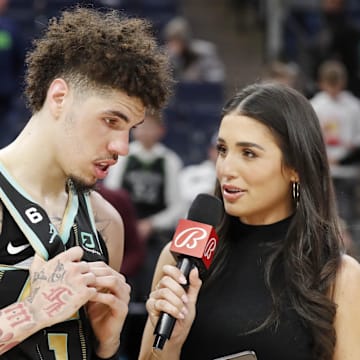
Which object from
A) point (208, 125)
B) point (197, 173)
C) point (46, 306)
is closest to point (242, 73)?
point (208, 125)

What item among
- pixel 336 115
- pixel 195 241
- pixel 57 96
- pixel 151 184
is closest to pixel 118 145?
pixel 57 96

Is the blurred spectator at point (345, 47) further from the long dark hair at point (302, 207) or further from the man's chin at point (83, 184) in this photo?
the man's chin at point (83, 184)

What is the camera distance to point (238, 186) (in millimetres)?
3051

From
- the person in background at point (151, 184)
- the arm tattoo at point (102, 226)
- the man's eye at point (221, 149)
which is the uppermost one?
the person in background at point (151, 184)

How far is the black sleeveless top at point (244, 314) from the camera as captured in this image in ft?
9.77

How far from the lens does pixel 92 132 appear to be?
106 inches

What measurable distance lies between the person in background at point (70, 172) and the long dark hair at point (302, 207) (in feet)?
1.32

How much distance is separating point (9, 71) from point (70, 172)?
5.52 meters

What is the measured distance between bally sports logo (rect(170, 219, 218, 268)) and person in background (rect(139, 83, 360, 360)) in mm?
139

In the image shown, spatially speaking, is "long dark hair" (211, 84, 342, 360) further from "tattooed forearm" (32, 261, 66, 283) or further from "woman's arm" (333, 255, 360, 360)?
"tattooed forearm" (32, 261, 66, 283)

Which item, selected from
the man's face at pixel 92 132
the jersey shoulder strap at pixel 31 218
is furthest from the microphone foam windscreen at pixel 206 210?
the jersey shoulder strap at pixel 31 218

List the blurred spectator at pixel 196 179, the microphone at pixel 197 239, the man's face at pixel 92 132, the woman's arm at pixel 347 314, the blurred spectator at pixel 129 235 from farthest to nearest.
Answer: the blurred spectator at pixel 196 179 → the blurred spectator at pixel 129 235 → the woman's arm at pixel 347 314 → the microphone at pixel 197 239 → the man's face at pixel 92 132

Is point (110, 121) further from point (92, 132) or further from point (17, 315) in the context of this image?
point (17, 315)

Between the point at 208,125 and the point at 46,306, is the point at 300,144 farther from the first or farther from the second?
→ the point at 208,125
